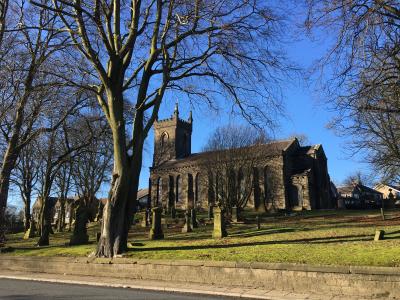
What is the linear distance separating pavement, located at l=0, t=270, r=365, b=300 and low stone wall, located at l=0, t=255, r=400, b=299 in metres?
0.27

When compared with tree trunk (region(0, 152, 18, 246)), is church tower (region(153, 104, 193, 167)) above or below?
above

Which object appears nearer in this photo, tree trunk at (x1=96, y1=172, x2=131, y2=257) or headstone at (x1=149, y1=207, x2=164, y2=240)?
tree trunk at (x1=96, y1=172, x2=131, y2=257)

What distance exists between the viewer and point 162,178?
246ft

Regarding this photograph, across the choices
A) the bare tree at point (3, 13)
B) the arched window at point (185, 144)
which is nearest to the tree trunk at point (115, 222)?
the bare tree at point (3, 13)

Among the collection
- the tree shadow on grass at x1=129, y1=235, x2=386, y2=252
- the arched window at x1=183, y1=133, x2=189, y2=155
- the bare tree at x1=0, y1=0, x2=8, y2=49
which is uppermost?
the arched window at x1=183, y1=133, x2=189, y2=155

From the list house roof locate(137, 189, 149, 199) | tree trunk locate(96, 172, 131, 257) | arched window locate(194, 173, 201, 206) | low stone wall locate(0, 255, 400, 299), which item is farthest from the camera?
house roof locate(137, 189, 149, 199)

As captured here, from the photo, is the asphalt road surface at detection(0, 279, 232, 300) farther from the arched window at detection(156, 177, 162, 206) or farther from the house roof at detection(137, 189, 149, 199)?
the house roof at detection(137, 189, 149, 199)

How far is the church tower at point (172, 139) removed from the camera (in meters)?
82.2

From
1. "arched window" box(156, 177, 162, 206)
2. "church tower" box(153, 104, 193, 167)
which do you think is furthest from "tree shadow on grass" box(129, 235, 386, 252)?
"church tower" box(153, 104, 193, 167)

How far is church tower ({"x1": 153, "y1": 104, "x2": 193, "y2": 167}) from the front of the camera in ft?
270

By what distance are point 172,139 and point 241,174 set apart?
140 feet

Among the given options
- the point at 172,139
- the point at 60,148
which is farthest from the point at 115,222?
the point at 172,139

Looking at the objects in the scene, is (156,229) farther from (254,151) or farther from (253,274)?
(254,151)

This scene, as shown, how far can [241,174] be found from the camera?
4197cm
